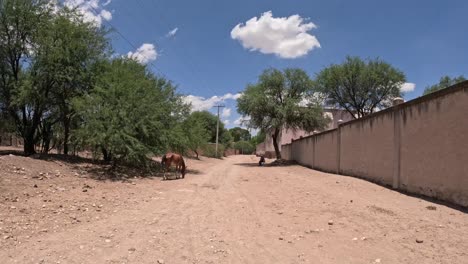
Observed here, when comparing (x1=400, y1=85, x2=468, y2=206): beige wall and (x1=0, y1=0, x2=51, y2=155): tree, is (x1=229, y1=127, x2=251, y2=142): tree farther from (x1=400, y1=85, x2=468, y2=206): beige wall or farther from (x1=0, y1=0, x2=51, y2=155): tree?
(x1=400, y1=85, x2=468, y2=206): beige wall

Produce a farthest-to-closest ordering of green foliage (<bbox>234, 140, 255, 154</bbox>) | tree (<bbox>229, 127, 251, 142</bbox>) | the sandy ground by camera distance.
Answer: tree (<bbox>229, 127, 251, 142</bbox>) → green foliage (<bbox>234, 140, 255, 154</bbox>) → the sandy ground

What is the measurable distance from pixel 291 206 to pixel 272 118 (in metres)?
27.1

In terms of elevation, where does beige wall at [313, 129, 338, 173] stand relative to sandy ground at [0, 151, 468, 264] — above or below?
above

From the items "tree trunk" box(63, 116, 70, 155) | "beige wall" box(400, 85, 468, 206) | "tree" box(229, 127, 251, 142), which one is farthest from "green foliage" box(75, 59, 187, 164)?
"tree" box(229, 127, 251, 142)

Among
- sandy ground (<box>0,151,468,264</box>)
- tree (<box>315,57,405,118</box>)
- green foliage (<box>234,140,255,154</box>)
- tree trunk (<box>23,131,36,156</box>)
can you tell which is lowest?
sandy ground (<box>0,151,468,264</box>)

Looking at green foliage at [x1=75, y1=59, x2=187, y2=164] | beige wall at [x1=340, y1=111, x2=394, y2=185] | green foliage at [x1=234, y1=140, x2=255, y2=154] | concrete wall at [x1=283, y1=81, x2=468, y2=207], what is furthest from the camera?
green foliage at [x1=234, y1=140, x2=255, y2=154]

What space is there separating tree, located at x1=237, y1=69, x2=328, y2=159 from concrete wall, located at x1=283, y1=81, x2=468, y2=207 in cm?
1725

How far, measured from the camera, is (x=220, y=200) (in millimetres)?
12602

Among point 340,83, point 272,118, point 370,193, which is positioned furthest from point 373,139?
point 340,83

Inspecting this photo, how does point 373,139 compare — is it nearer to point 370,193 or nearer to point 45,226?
point 370,193

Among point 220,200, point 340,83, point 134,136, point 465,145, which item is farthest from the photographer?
point 340,83

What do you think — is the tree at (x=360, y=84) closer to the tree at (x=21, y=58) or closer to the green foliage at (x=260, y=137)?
the green foliage at (x=260, y=137)

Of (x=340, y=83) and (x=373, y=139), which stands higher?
(x=340, y=83)

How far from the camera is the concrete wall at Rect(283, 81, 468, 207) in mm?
10328
